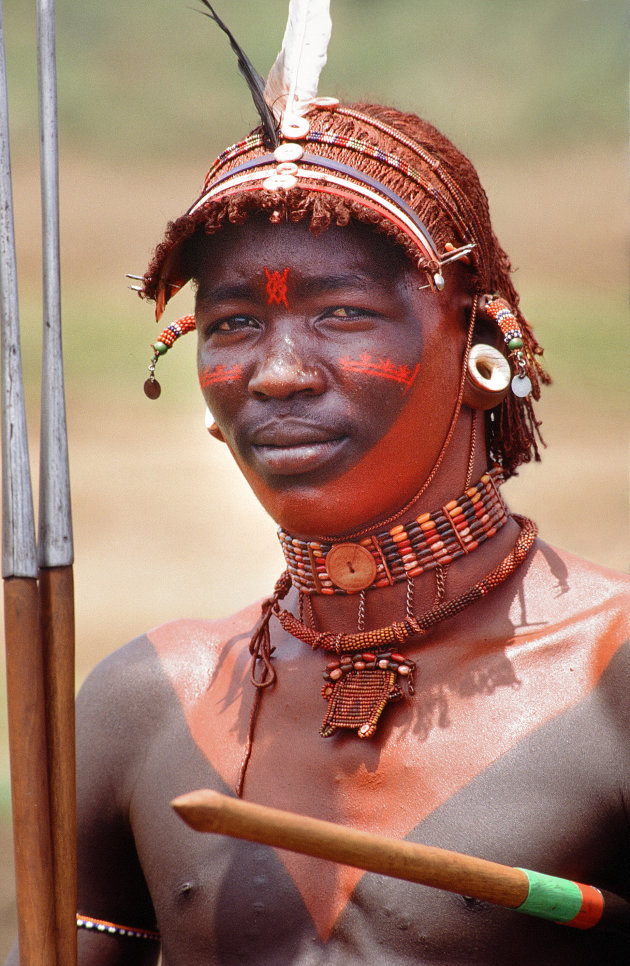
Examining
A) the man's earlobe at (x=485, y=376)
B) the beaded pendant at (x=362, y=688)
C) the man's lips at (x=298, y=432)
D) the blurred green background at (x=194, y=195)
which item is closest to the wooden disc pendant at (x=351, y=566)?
the beaded pendant at (x=362, y=688)

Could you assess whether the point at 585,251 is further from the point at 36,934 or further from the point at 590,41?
the point at 36,934

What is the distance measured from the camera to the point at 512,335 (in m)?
2.44

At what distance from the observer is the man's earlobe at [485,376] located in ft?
8.18

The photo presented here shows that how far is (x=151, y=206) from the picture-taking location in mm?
6207

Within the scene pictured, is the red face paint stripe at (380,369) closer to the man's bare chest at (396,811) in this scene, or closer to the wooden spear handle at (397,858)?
the man's bare chest at (396,811)

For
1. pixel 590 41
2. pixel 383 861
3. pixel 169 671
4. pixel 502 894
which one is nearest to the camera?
pixel 383 861

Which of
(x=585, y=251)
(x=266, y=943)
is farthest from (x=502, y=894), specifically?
(x=585, y=251)

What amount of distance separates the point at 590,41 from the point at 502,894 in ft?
15.0

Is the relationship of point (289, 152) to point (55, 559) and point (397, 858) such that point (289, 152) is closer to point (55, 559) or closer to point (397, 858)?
point (55, 559)

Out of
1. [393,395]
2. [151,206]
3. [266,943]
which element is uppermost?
[151,206]

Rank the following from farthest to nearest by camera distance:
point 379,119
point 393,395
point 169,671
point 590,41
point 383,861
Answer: point 590,41 < point 169,671 < point 379,119 < point 393,395 < point 383,861

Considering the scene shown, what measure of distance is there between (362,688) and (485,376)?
25.8 inches

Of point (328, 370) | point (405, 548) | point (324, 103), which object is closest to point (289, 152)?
point (324, 103)

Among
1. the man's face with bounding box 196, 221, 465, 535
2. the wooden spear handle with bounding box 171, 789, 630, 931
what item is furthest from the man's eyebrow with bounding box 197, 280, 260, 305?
the wooden spear handle with bounding box 171, 789, 630, 931
